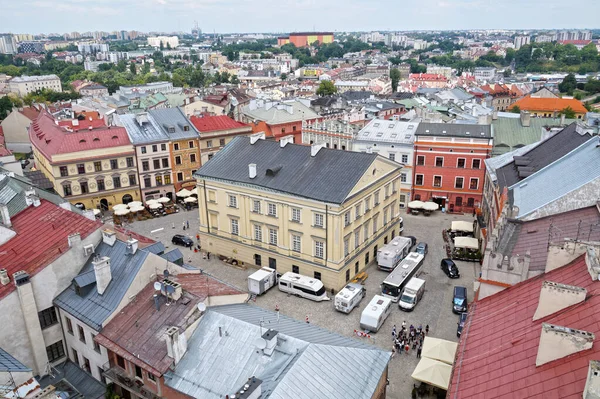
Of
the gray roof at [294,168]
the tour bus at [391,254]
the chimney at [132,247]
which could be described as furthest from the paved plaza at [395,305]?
the chimney at [132,247]

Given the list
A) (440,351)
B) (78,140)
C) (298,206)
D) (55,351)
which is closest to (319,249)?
(298,206)

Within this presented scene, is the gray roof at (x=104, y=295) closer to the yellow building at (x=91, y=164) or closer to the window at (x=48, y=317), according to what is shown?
the window at (x=48, y=317)

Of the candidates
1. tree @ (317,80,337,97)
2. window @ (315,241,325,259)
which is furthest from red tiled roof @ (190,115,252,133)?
tree @ (317,80,337,97)

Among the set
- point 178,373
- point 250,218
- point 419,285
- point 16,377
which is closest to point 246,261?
point 250,218

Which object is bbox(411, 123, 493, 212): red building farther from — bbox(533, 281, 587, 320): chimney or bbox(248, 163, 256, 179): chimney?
bbox(533, 281, 587, 320): chimney

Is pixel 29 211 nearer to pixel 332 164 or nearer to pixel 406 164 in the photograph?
pixel 332 164

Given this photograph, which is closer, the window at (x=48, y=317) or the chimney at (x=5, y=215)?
the window at (x=48, y=317)
